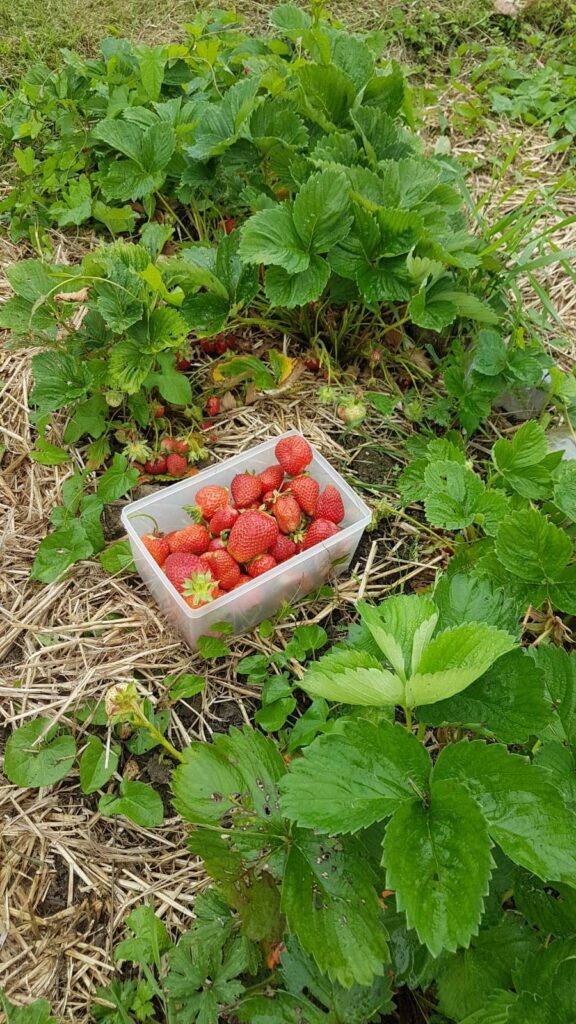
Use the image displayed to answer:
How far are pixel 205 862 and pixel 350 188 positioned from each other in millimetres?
1352

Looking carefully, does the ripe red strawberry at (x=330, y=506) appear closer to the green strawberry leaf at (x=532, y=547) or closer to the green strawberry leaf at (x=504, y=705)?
the green strawberry leaf at (x=532, y=547)

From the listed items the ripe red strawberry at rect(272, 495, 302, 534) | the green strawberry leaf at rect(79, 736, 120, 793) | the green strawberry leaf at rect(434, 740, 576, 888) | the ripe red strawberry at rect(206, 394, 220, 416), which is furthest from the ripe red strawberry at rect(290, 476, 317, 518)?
the green strawberry leaf at rect(434, 740, 576, 888)

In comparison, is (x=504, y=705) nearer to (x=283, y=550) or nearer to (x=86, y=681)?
(x=283, y=550)

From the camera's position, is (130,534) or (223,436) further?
(223,436)

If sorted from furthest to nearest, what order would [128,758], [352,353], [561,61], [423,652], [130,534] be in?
[561,61]
[352,353]
[130,534]
[128,758]
[423,652]

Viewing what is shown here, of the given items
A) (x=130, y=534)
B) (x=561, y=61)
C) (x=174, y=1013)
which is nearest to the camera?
(x=174, y=1013)

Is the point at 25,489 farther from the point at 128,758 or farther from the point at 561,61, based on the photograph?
the point at 561,61

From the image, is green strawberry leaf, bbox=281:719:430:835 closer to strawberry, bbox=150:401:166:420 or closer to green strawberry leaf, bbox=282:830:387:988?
green strawberry leaf, bbox=282:830:387:988

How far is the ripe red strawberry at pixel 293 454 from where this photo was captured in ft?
5.08

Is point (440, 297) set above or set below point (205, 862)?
above

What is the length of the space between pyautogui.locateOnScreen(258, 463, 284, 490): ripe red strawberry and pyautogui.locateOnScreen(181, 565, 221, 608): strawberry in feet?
0.96

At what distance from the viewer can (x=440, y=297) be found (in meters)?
1.65

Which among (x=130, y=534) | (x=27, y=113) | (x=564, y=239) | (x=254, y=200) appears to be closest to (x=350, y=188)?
(x=254, y=200)

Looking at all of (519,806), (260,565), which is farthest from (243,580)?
(519,806)
